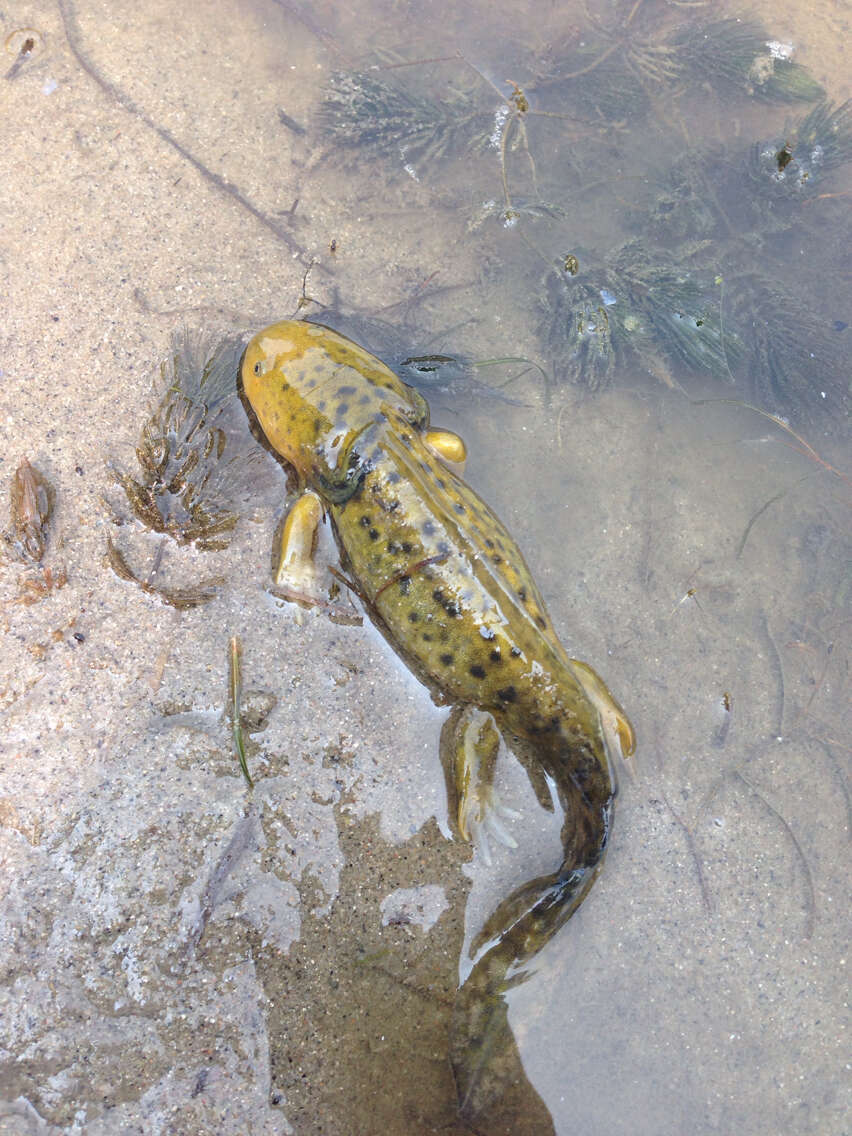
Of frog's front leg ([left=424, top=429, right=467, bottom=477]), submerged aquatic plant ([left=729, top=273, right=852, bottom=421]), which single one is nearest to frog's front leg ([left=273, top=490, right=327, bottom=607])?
frog's front leg ([left=424, top=429, right=467, bottom=477])

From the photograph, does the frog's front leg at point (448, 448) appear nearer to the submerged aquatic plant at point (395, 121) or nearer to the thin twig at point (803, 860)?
the submerged aquatic plant at point (395, 121)

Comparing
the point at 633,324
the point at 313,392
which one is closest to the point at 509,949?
the point at 313,392

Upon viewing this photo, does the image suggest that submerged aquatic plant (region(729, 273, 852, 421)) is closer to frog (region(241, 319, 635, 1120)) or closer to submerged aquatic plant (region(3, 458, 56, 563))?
frog (region(241, 319, 635, 1120))

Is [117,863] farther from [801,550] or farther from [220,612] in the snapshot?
[801,550]

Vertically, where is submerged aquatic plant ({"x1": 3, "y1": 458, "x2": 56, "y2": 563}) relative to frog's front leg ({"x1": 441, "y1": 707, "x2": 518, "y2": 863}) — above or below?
above

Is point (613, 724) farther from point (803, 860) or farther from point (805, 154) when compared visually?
point (805, 154)

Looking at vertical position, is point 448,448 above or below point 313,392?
below

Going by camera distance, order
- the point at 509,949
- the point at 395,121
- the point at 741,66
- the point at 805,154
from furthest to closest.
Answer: the point at 741,66
the point at 805,154
the point at 395,121
the point at 509,949
